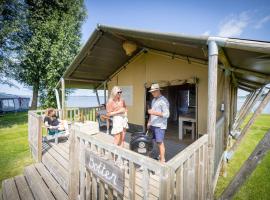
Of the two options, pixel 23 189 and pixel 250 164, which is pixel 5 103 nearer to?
pixel 23 189

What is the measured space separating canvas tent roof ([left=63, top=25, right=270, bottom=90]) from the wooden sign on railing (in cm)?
216

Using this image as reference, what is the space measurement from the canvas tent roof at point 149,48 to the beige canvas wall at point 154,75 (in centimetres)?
31

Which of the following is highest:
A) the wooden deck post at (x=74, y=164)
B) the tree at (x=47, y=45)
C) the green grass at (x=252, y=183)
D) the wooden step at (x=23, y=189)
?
the tree at (x=47, y=45)

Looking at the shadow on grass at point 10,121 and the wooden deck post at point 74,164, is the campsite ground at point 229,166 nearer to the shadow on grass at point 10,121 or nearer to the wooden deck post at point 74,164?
the wooden deck post at point 74,164

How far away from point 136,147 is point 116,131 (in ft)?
1.97

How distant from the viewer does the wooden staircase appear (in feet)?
10.2

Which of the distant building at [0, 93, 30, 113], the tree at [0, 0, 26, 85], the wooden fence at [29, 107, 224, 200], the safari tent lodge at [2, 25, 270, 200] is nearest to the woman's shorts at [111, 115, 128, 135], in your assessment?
the safari tent lodge at [2, 25, 270, 200]

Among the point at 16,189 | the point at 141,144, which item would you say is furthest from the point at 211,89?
the point at 16,189

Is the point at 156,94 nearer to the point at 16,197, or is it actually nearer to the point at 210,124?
the point at 210,124

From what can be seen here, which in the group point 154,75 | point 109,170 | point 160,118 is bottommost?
point 109,170

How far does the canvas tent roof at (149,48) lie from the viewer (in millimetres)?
2631

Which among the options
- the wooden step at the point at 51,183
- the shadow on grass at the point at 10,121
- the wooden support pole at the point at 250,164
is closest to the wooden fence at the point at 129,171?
the wooden support pole at the point at 250,164

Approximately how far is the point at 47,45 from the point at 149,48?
966 centimetres

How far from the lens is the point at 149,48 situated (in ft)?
20.4
